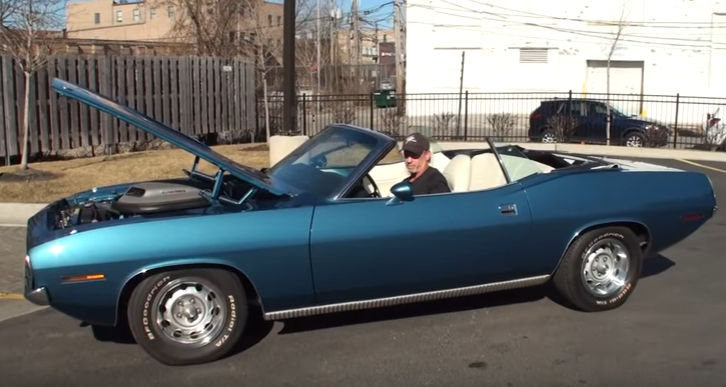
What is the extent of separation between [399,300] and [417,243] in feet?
1.43

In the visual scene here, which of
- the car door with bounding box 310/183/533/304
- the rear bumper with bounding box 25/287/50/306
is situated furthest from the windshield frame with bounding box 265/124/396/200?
the rear bumper with bounding box 25/287/50/306

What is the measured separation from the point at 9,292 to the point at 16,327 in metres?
0.95

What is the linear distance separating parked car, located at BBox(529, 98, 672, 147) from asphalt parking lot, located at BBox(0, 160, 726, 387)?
14.6 metres

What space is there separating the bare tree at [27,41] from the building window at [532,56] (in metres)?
23.7

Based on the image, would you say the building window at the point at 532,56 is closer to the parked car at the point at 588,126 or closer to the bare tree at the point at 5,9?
the parked car at the point at 588,126

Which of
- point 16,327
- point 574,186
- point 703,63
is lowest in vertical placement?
point 16,327

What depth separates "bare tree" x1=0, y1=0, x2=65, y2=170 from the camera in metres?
11.6

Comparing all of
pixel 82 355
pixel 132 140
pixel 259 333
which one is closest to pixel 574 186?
pixel 259 333

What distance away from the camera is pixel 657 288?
6020 mm

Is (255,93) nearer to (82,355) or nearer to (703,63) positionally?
(82,355)

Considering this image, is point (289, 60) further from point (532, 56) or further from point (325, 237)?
point (532, 56)

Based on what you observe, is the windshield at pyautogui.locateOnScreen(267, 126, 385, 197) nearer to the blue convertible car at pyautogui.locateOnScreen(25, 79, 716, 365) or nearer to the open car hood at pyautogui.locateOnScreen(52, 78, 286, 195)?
the blue convertible car at pyautogui.locateOnScreen(25, 79, 716, 365)

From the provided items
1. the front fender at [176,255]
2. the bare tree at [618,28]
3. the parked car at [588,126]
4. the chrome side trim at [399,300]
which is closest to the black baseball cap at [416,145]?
the chrome side trim at [399,300]

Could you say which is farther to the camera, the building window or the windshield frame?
the building window
